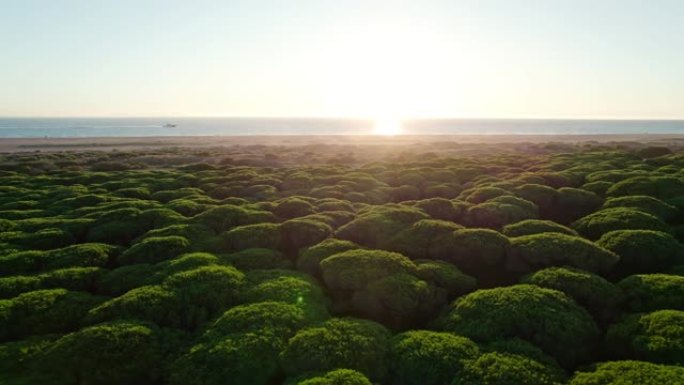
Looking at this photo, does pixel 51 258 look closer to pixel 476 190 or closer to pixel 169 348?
pixel 169 348

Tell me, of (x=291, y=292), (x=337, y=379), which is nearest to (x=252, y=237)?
(x=291, y=292)

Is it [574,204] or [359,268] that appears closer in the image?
[359,268]

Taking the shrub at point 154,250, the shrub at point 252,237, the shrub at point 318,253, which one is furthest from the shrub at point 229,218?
the shrub at point 318,253

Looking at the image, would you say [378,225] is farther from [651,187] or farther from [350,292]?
[651,187]

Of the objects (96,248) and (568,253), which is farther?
(96,248)

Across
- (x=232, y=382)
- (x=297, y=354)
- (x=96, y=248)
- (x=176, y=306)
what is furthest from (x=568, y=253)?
(x=96, y=248)

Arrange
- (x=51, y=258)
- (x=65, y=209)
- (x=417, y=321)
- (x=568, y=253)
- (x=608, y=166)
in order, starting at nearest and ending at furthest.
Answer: (x=417, y=321) → (x=568, y=253) → (x=51, y=258) → (x=65, y=209) → (x=608, y=166)
